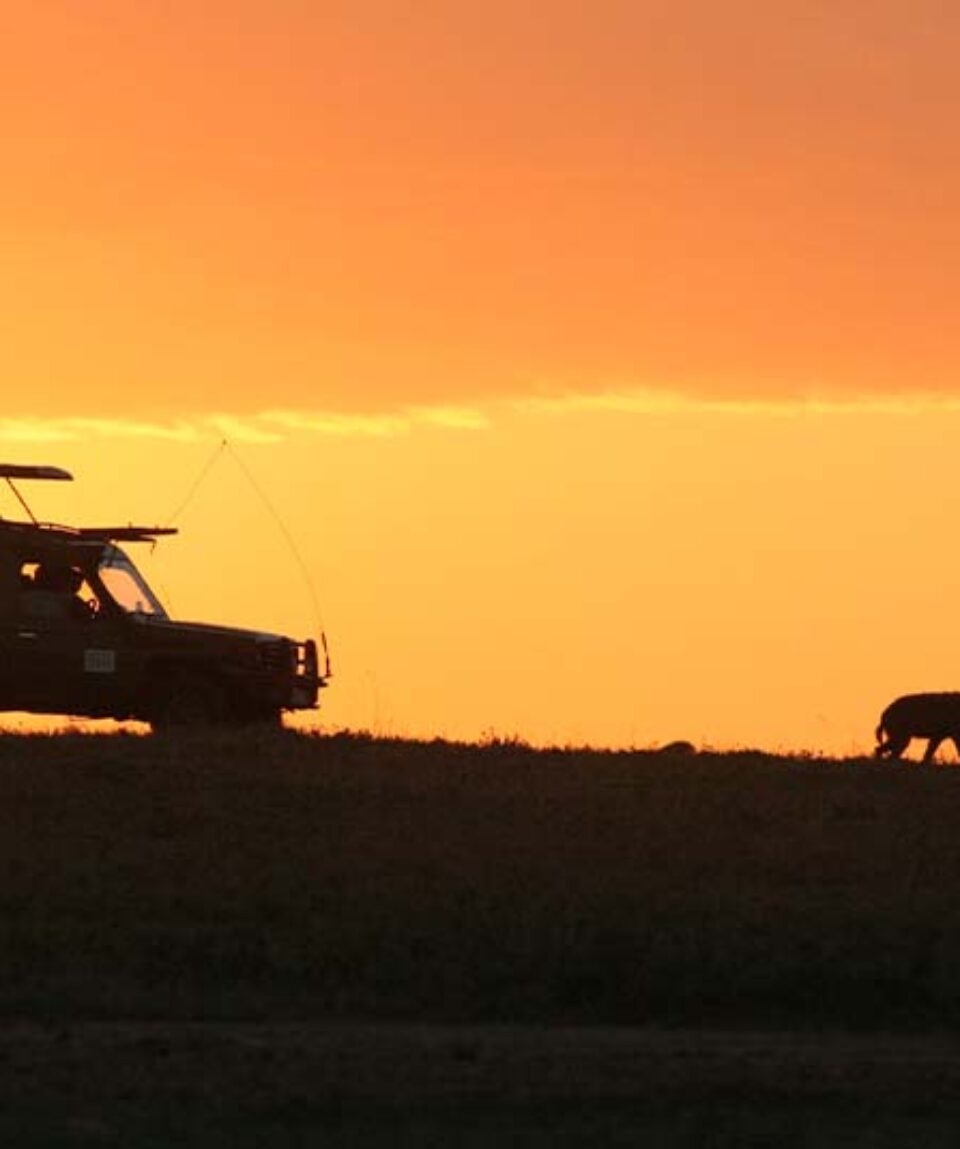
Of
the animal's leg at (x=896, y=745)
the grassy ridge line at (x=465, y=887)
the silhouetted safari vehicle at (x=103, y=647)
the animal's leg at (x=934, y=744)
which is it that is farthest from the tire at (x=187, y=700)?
the animal's leg at (x=934, y=744)

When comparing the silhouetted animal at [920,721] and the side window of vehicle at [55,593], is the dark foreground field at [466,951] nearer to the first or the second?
the side window of vehicle at [55,593]

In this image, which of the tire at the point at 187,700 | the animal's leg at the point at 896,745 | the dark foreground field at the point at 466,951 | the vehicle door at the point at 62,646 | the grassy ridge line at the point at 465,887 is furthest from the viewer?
the animal's leg at the point at 896,745

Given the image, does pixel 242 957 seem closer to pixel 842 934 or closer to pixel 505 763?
pixel 842 934

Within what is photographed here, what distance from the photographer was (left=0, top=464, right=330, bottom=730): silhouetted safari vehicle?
95.7 feet

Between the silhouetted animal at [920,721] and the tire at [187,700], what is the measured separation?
1043cm

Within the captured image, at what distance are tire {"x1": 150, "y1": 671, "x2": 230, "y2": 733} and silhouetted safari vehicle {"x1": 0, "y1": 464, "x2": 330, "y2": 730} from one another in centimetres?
1

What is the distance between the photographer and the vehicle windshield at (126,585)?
29469 mm

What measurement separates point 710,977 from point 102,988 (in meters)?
3.57

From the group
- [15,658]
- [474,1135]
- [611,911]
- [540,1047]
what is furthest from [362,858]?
[15,658]

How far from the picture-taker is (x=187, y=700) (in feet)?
96.9

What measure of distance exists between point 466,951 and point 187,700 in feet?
40.5

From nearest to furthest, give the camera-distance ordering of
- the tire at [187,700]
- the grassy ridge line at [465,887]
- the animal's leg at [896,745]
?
the grassy ridge line at [465,887] → the tire at [187,700] → the animal's leg at [896,745]

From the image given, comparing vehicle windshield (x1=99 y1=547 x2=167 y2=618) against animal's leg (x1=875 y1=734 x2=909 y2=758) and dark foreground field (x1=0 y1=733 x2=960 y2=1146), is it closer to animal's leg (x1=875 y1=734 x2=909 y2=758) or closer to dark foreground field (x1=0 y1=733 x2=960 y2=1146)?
dark foreground field (x1=0 y1=733 x2=960 y2=1146)

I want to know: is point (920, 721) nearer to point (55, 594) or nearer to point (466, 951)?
point (55, 594)
